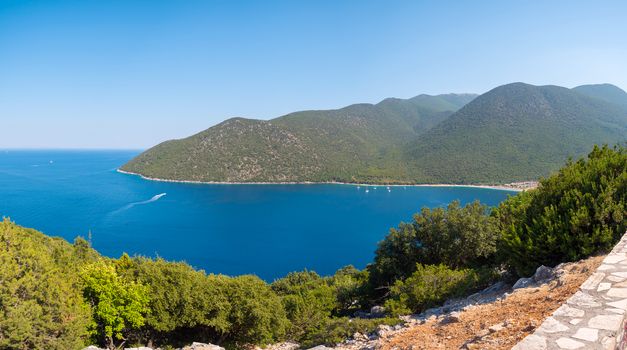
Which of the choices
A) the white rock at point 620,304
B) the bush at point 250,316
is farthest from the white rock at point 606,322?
the bush at point 250,316

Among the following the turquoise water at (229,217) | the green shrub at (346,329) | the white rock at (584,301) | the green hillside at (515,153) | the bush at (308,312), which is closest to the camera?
the white rock at (584,301)

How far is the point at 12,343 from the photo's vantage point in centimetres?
1084

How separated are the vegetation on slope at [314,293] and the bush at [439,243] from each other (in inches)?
2.9

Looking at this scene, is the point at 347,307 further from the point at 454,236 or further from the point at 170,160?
the point at 170,160

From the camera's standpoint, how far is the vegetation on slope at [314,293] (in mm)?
10914

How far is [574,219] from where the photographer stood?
33.6ft

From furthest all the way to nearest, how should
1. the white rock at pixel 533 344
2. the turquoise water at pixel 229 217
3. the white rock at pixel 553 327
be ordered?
the turquoise water at pixel 229 217 < the white rock at pixel 553 327 < the white rock at pixel 533 344

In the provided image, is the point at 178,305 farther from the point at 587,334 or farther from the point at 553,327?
the point at 587,334

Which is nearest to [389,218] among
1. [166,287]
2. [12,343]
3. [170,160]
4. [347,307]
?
[347,307]

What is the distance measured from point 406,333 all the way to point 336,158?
187368 mm

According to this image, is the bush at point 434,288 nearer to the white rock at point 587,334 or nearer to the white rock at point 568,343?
the white rock at point 587,334

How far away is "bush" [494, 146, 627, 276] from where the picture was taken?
1006cm

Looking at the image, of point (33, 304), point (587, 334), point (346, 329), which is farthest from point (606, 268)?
point (33, 304)

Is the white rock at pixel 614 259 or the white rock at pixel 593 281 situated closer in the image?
the white rock at pixel 593 281
